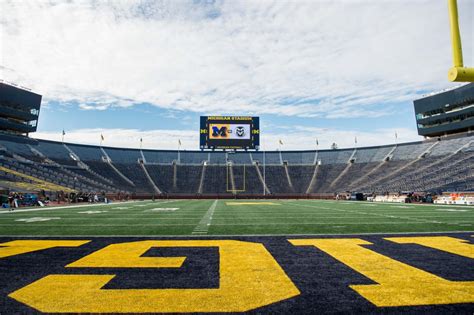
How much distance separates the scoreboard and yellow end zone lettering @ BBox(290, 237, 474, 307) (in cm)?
4453

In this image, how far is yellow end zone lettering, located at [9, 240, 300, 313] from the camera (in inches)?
116

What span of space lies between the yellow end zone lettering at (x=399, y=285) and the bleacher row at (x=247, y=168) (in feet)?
125

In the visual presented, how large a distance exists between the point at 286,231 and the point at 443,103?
5493 cm

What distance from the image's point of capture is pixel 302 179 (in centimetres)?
5662

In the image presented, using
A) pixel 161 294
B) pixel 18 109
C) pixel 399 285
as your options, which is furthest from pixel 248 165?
pixel 161 294

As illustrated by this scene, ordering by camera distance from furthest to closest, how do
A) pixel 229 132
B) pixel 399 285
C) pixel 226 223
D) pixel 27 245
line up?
1. pixel 229 132
2. pixel 226 223
3. pixel 27 245
4. pixel 399 285

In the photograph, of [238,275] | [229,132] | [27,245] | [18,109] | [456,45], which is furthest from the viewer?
[229,132]

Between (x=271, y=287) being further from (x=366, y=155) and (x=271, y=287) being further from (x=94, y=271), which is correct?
(x=366, y=155)

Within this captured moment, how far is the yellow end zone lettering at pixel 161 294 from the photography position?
2.96 m

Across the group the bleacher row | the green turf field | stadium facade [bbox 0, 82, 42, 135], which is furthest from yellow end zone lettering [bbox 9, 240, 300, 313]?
stadium facade [bbox 0, 82, 42, 135]

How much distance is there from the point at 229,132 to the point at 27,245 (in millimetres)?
44034

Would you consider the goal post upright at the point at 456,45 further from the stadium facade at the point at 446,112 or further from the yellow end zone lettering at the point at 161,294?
the stadium facade at the point at 446,112

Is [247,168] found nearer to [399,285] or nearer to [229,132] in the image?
[229,132]

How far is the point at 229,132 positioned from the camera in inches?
1960
